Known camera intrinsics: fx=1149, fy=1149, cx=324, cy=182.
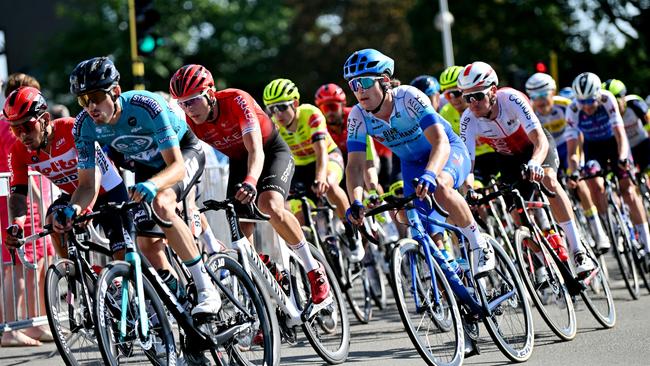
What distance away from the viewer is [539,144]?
927 cm

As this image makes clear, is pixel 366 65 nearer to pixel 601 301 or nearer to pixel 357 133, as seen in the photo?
pixel 357 133

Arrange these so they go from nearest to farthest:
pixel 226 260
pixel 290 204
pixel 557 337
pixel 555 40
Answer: pixel 226 260, pixel 557 337, pixel 290 204, pixel 555 40

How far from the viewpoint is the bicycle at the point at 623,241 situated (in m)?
11.4

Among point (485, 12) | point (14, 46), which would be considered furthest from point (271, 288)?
point (14, 46)

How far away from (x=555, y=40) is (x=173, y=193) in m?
36.1

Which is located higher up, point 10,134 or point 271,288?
point 10,134

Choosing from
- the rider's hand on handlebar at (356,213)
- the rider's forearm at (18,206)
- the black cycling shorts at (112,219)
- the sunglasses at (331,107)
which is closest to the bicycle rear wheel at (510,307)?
the rider's hand on handlebar at (356,213)

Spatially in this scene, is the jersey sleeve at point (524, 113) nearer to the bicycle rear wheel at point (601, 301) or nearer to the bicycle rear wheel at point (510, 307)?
the bicycle rear wheel at point (601, 301)

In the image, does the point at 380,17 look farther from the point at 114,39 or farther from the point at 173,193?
the point at 173,193

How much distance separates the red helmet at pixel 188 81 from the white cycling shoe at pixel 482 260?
2269 millimetres

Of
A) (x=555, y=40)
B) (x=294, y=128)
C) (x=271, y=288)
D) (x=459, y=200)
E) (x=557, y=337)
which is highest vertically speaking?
(x=555, y=40)

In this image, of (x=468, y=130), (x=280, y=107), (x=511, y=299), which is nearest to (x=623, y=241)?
(x=468, y=130)

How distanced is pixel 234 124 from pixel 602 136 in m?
5.90

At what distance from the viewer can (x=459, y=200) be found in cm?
800
